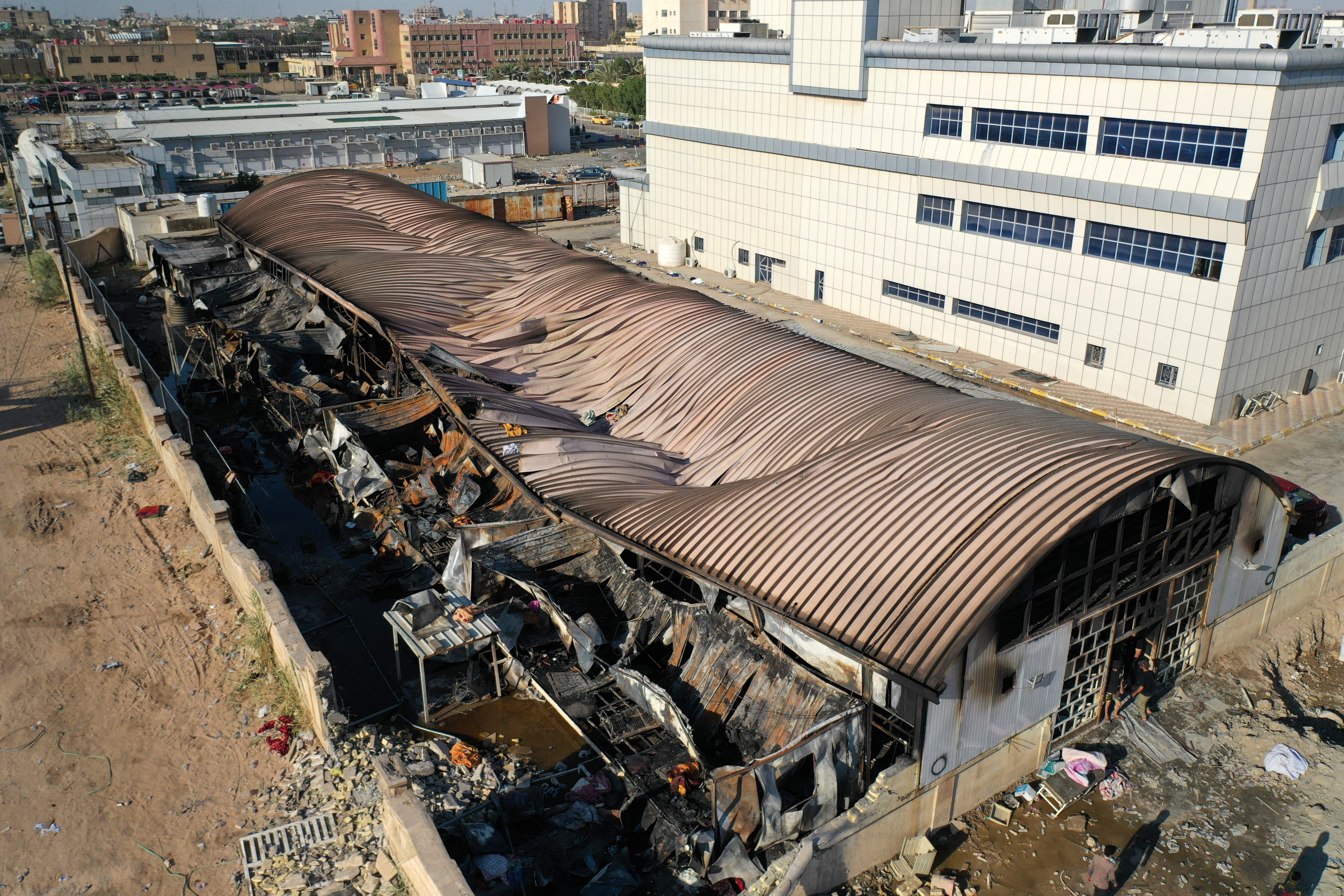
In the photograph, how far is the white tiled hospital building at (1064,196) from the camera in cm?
2589

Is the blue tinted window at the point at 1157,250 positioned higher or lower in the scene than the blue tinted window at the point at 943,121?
lower

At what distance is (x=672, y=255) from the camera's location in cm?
4578

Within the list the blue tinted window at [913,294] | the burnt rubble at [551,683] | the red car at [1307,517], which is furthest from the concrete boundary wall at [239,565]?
the blue tinted window at [913,294]

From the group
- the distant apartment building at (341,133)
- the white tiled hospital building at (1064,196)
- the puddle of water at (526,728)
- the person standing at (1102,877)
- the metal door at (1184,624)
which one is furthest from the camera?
the distant apartment building at (341,133)

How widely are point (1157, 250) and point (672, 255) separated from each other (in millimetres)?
22810

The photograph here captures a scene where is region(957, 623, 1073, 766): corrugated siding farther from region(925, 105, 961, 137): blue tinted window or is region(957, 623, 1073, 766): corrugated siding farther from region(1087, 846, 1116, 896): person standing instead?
region(925, 105, 961, 137): blue tinted window

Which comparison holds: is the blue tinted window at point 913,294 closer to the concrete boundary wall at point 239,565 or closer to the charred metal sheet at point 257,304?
the charred metal sheet at point 257,304

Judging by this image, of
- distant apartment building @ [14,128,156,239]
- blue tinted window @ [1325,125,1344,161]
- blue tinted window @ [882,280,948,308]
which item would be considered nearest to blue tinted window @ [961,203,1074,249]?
blue tinted window @ [882,280,948,308]

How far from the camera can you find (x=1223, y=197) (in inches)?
1012

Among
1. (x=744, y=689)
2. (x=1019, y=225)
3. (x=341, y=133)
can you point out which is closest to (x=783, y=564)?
(x=744, y=689)

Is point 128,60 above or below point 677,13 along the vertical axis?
below

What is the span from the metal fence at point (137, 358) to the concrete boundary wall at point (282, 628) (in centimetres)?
32

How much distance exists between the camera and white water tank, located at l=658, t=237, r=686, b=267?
45.8m

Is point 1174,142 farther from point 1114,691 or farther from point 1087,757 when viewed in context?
point 1087,757
